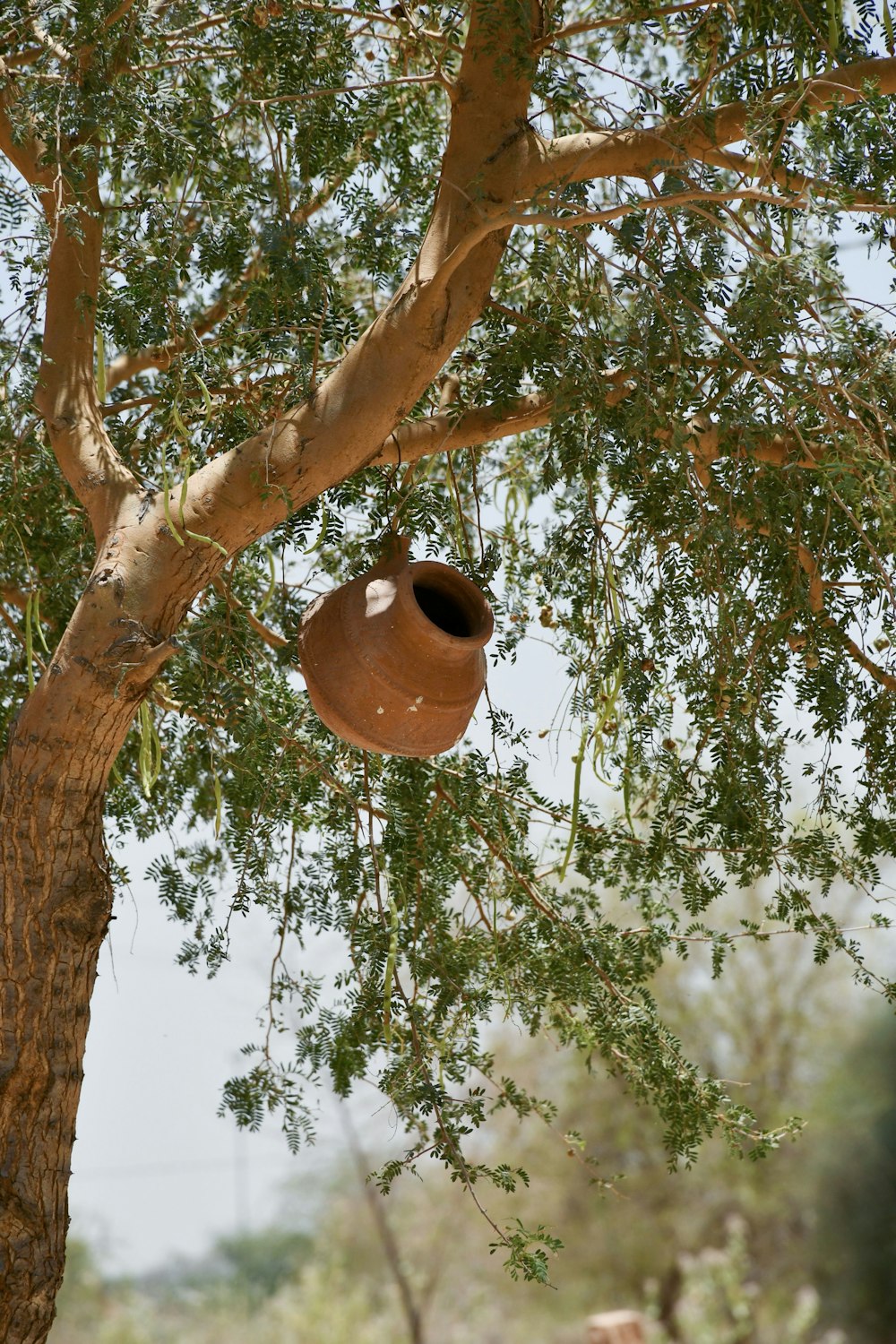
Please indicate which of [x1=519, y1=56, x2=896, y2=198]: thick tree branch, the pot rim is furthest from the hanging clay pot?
[x1=519, y1=56, x2=896, y2=198]: thick tree branch

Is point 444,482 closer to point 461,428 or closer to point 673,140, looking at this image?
point 461,428

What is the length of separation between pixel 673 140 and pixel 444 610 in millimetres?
702

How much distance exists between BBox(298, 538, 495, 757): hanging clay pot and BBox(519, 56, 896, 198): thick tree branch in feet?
1.80

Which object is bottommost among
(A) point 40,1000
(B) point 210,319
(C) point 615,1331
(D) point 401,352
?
(C) point 615,1331

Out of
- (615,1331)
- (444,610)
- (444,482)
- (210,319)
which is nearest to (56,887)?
(444,610)

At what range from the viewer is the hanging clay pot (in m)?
1.77

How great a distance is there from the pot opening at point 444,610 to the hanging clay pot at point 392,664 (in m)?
0.05

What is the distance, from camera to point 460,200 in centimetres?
175

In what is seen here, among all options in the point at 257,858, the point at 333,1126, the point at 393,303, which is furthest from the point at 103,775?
the point at 333,1126

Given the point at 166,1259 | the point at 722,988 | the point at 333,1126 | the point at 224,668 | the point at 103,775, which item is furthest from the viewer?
the point at 166,1259

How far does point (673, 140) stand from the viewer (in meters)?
1.68

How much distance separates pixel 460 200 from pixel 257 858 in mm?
1038

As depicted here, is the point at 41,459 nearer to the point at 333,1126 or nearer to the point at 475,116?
the point at 475,116

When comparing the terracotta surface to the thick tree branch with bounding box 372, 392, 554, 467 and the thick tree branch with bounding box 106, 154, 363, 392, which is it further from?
the thick tree branch with bounding box 372, 392, 554, 467
